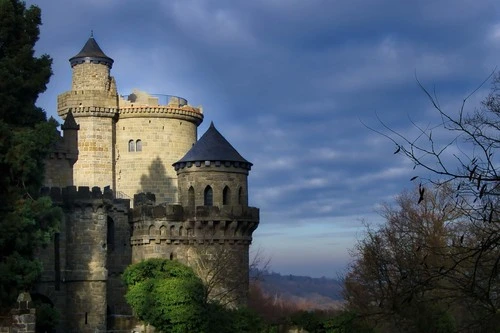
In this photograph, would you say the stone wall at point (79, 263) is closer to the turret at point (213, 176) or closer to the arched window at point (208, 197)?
the turret at point (213, 176)

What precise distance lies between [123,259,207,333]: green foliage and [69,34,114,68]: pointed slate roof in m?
19.0

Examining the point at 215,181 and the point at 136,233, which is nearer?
the point at 215,181

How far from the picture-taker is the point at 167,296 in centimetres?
3209

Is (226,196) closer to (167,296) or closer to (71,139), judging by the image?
(167,296)

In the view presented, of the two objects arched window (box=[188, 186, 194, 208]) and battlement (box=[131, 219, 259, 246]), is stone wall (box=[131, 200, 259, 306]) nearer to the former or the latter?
battlement (box=[131, 219, 259, 246])

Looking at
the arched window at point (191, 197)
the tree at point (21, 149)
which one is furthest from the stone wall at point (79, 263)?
the tree at point (21, 149)

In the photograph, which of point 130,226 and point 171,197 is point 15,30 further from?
point 171,197

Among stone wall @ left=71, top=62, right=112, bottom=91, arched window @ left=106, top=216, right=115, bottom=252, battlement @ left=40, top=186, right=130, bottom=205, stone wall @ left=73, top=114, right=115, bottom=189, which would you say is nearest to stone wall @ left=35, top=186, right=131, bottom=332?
battlement @ left=40, top=186, right=130, bottom=205

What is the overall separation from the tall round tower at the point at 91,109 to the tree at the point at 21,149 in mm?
20097

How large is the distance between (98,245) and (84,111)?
16.3 meters

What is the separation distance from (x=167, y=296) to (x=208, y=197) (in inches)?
224

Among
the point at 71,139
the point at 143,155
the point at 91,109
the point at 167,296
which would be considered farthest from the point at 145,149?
the point at 167,296

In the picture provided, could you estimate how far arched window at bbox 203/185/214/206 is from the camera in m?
36.0

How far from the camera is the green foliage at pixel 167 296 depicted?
104ft
